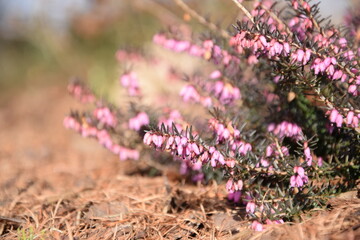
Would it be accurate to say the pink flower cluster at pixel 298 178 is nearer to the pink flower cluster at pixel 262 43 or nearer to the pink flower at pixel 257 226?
the pink flower at pixel 257 226

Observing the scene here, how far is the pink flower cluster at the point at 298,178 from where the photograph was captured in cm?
205

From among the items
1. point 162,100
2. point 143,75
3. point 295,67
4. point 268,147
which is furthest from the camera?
point 143,75

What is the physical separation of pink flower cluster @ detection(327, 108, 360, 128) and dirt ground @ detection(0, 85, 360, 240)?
40cm

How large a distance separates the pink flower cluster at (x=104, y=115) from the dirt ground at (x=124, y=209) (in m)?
0.50

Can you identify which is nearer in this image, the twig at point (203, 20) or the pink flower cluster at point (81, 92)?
the twig at point (203, 20)

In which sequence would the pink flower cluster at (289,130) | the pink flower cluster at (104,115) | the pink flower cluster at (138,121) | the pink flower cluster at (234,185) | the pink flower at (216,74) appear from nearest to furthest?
the pink flower cluster at (234,185) < the pink flower cluster at (289,130) < the pink flower at (216,74) < the pink flower cluster at (138,121) < the pink flower cluster at (104,115)

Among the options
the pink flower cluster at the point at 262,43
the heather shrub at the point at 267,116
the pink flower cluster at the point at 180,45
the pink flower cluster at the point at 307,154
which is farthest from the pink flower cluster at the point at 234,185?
the pink flower cluster at the point at 180,45

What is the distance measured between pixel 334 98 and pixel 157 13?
4256mm

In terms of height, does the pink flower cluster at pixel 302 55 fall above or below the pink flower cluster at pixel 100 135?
above

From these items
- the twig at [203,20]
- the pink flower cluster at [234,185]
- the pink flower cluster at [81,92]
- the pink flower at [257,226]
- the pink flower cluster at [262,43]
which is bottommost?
the pink flower at [257,226]

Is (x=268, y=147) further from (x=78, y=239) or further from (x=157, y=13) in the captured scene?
(x=157, y=13)

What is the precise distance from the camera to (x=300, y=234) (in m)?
1.96

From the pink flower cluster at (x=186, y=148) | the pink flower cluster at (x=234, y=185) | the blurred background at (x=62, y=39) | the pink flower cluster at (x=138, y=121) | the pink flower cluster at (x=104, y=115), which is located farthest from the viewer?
the blurred background at (x=62, y=39)

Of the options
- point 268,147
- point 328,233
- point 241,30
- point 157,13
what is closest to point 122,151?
point 268,147
